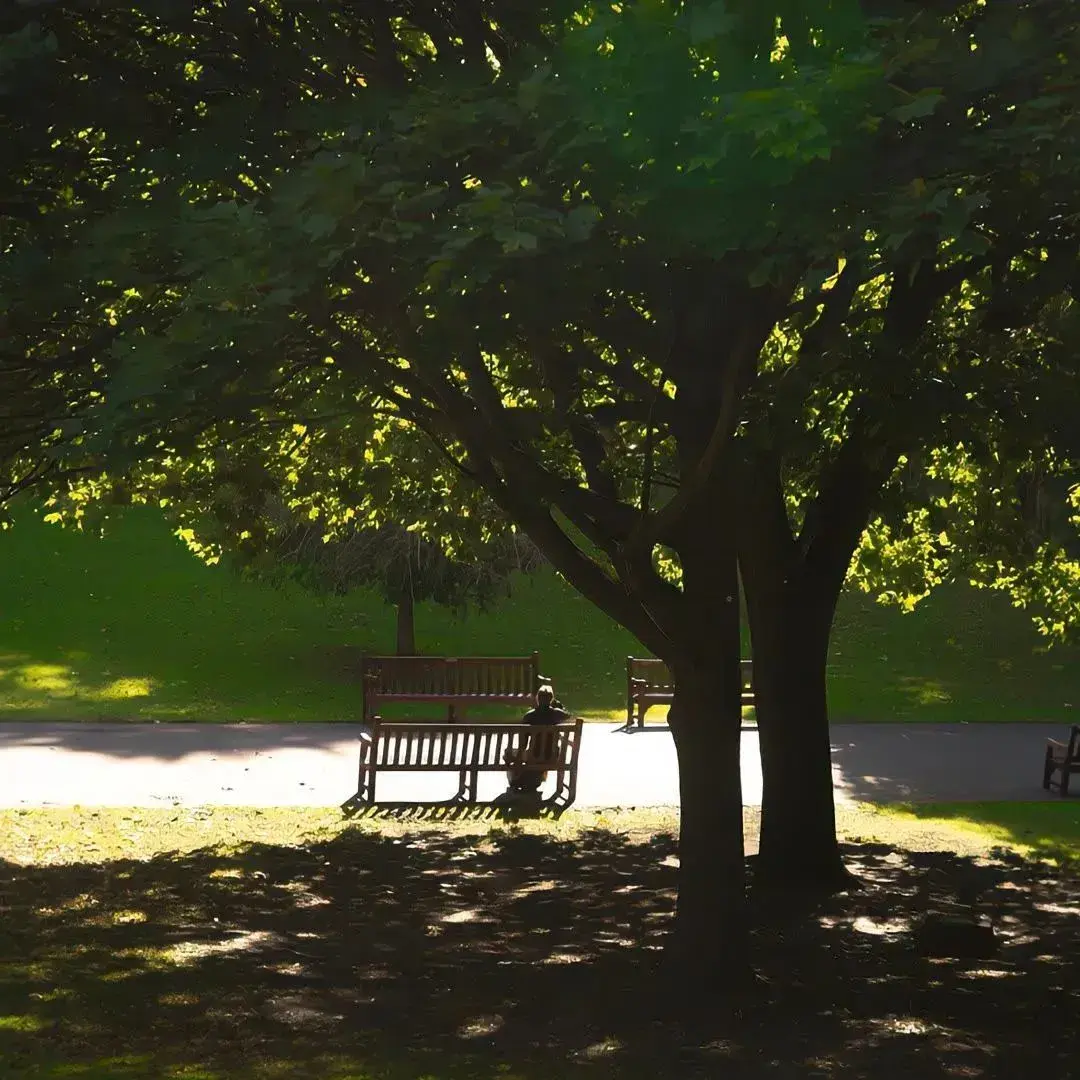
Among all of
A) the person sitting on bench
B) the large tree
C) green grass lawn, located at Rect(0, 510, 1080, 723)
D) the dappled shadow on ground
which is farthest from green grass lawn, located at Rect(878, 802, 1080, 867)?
green grass lawn, located at Rect(0, 510, 1080, 723)

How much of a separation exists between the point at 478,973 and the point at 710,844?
5.68 ft

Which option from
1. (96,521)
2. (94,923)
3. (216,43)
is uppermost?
(216,43)

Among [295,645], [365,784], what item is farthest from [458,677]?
[295,645]

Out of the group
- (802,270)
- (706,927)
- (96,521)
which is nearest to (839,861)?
(706,927)

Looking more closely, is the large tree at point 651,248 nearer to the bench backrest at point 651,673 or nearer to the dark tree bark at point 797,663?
the dark tree bark at point 797,663

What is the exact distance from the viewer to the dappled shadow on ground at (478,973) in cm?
775

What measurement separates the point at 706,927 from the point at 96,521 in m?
8.33

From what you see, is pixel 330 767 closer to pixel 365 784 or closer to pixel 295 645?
pixel 365 784

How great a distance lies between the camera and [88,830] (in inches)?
581

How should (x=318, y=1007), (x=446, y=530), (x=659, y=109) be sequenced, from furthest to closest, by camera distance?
(x=446, y=530)
(x=318, y=1007)
(x=659, y=109)

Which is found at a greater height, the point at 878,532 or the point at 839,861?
the point at 878,532

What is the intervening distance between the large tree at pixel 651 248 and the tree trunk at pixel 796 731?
133 cm

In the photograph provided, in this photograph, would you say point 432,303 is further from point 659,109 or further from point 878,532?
point 878,532

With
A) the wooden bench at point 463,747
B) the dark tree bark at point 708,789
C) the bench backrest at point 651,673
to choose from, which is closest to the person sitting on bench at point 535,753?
the wooden bench at point 463,747
